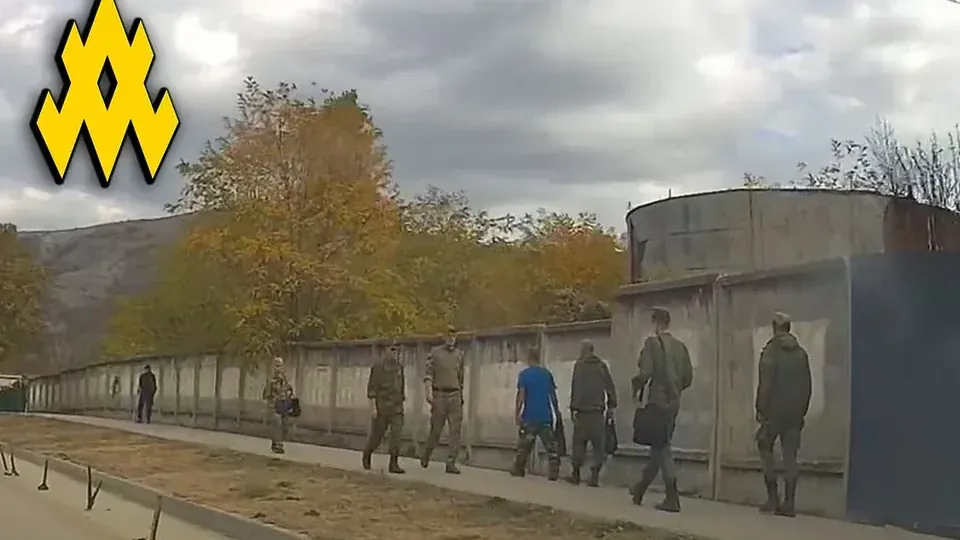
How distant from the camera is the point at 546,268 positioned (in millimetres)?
50594

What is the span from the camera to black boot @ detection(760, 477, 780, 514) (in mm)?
12492

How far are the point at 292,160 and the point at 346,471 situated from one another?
52.7ft

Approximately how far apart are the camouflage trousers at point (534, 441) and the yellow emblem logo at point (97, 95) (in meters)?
9.56

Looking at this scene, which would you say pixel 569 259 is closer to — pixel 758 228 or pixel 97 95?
pixel 758 228

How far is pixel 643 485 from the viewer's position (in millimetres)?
13625

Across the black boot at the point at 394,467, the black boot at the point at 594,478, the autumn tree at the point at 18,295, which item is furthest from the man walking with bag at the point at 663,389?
the autumn tree at the point at 18,295

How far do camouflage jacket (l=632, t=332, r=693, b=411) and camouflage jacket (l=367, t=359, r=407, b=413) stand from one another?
5.63 meters

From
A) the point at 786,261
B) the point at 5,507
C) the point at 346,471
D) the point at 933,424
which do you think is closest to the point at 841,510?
the point at 933,424

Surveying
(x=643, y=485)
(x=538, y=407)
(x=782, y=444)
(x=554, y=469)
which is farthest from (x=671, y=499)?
(x=554, y=469)

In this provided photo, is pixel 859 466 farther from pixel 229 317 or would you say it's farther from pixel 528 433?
pixel 229 317

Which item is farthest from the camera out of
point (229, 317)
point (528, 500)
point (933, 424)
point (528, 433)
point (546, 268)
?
point (546, 268)

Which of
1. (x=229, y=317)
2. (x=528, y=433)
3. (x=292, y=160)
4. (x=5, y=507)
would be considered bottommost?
(x=5, y=507)

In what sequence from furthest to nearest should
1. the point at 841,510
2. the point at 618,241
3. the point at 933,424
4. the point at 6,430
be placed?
the point at 618,241, the point at 6,430, the point at 841,510, the point at 933,424

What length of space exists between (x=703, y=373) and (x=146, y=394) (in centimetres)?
2755
